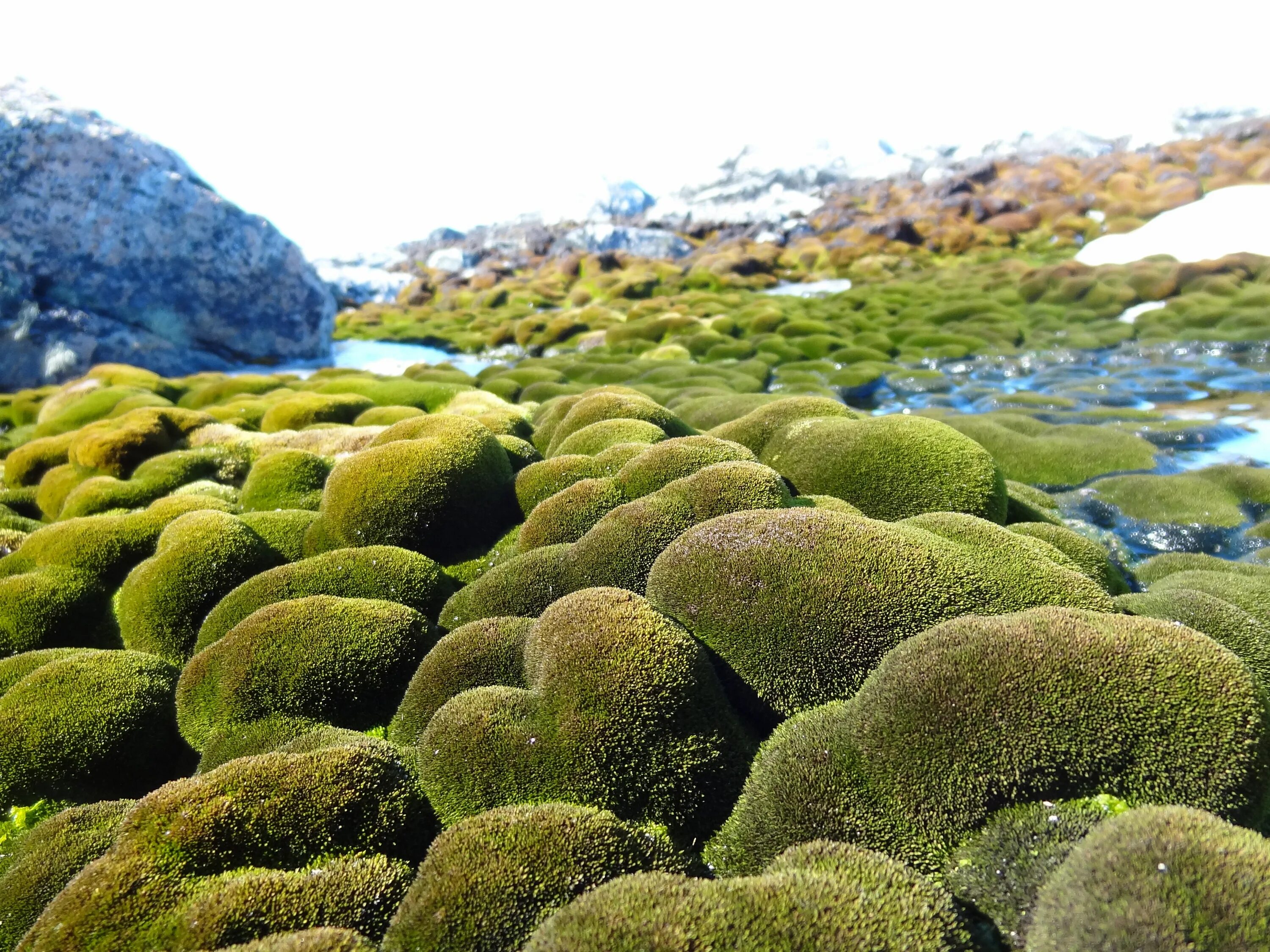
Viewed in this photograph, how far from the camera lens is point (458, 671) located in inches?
204

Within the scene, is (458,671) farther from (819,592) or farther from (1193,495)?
(1193,495)

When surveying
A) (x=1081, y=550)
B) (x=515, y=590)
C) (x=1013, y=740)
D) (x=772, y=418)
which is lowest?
(x=1081, y=550)

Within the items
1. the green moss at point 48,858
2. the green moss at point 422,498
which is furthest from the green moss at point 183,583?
the green moss at point 48,858

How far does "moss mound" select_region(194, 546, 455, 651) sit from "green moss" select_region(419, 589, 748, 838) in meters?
2.06

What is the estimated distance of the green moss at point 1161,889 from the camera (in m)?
2.52

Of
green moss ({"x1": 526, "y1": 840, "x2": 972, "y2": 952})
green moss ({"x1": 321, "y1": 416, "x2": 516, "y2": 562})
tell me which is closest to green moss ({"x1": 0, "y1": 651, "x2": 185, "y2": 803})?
green moss ({"x1": 321, "y1": 416, "x2": 516, "y2": 562})

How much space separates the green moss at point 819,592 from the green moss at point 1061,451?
6762mm

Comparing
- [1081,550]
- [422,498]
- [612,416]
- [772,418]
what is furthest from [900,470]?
[422,498]

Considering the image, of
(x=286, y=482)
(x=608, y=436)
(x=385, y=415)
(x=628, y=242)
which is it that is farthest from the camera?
(x=628, y=242)

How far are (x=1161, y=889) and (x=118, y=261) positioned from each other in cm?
3089

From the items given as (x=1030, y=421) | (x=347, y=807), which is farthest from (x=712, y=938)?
(x=1030, y=421)

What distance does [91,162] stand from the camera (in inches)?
960

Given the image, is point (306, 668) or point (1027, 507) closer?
point (306, 668)

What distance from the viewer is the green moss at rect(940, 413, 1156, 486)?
11.9 meters
